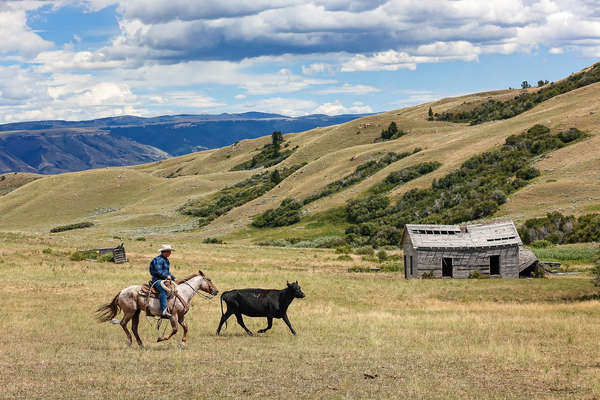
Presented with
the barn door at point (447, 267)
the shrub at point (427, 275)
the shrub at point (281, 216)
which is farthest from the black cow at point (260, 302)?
the shrub at point (281, 216)

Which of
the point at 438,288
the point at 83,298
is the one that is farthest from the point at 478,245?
the point at 83,298

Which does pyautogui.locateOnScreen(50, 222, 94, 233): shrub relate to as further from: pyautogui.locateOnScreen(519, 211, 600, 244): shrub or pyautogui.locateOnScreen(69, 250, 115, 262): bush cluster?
pyautogui.locateOnScreen(519, 211, 600, 244): shrub

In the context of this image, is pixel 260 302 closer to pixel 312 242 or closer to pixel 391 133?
pixel 312 242

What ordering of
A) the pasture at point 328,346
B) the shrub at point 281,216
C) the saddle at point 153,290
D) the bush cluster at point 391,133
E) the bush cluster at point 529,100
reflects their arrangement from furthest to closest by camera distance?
the bush cluster at point 391,133 → the bush cluster at point 529,100 → the shrub at point 281,216 → the saddle at point 153,290 → the pasture at point 328,346

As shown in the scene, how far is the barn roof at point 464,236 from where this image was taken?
45.0 meters

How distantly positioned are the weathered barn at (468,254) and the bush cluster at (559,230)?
47.7 ft

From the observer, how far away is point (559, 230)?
60.5 m

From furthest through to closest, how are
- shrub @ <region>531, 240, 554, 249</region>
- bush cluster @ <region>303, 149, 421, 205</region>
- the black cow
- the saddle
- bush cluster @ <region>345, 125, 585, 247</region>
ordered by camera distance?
bush cluster @ <region>303, 149, 421, 205</region> → bush cluster @ <region>345, 125, 585, 247</region> → shrub @ <region>531, 240, 554, 249</region> → the black cow → the saddle

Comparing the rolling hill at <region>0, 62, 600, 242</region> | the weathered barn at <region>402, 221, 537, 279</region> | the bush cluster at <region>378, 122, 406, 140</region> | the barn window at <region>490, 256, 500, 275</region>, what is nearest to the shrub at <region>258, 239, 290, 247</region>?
the rolling hill at <region>0, 62, 600, 242</region>

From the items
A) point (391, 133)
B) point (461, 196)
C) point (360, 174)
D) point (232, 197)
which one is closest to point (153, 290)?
point (461, 196)

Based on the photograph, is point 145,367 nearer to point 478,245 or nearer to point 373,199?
point 478,245

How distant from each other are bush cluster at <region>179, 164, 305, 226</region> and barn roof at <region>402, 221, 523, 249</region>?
236 feet

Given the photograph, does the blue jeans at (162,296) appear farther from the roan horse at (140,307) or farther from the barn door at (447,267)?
Answer: the barn door at (447,267)

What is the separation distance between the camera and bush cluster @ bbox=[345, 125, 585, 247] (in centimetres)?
7462
